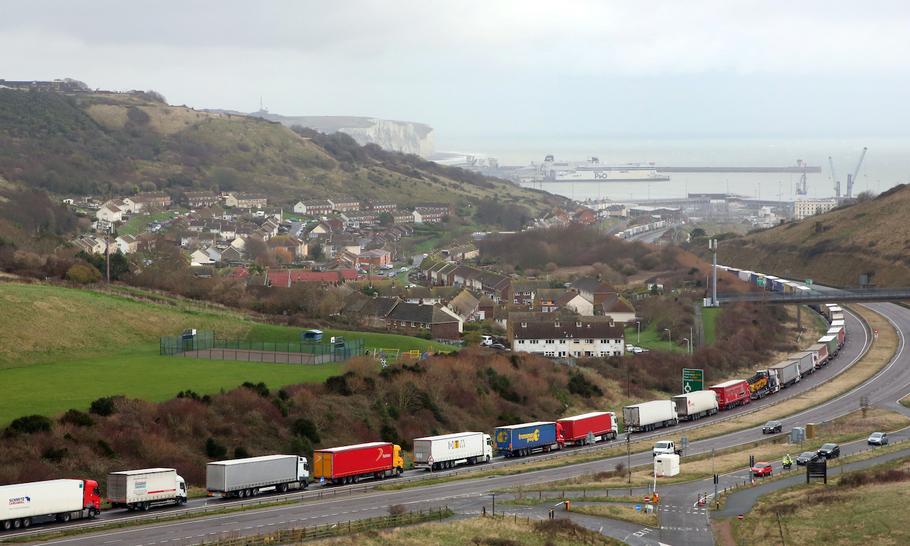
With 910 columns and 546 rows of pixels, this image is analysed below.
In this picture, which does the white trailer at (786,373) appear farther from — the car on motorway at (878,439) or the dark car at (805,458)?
the dark car at (805,458)

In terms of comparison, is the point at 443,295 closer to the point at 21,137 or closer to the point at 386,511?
the point at 386,511

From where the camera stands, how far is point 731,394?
5444cm

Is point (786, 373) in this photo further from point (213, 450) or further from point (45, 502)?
point (45, 502)

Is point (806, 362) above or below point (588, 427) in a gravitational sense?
above

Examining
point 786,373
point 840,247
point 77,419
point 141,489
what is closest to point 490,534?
point 141,489

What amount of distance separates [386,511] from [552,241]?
348ft

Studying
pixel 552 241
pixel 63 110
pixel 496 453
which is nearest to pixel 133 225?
pixel 552 241

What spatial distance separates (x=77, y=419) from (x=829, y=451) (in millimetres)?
30466

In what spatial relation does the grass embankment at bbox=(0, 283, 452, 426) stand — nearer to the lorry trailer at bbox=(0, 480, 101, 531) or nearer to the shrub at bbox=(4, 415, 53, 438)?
the shrub at bbox=(4, 415, 53, 438)

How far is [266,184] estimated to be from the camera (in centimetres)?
17675

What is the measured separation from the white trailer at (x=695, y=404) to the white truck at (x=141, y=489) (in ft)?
100

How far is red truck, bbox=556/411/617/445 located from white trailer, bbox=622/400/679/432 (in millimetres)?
992

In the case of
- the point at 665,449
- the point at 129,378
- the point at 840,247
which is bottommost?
the point at 665,449

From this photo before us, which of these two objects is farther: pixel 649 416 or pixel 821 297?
pixel 821 297
